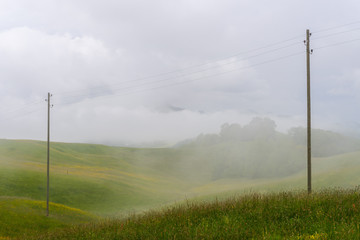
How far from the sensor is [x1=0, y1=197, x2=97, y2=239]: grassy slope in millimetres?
29428

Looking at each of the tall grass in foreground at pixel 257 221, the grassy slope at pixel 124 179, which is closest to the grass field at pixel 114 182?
the grassy slope at pixel 124 179

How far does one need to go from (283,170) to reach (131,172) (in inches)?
1906

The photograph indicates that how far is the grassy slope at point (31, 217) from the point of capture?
29.4m

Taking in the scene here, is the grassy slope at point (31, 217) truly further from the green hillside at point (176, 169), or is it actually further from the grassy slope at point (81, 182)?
the grassy slope at point (81, 182)

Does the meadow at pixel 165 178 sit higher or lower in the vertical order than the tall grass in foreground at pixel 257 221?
lower

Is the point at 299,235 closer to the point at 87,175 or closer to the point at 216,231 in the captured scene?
the point at 216,231

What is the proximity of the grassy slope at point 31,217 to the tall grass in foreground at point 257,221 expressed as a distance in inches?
825

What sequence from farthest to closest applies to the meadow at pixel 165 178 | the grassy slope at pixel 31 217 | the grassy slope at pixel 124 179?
the grassy slope at pixel 124 179 < the grassy slope at pixel 31 217 < the meadow at pixel 165 178

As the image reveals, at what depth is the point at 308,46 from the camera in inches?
803

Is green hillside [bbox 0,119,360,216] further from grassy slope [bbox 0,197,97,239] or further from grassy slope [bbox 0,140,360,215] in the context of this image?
grassy slope [bbox 0,197,97,239]

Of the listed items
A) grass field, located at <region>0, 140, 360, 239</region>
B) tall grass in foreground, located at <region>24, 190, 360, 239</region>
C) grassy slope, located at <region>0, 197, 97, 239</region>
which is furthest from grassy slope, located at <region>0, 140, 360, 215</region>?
tall grass in foreground, located at <region>24, 190, 360, 239</region>

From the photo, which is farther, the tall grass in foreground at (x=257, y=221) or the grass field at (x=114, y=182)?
the grass field at (x=114, y=182)

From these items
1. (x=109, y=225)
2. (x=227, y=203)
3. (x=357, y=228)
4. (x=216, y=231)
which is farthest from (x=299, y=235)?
(x=109, y=225)

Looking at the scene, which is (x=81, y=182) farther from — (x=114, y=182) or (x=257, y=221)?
(x=257, y=221)
